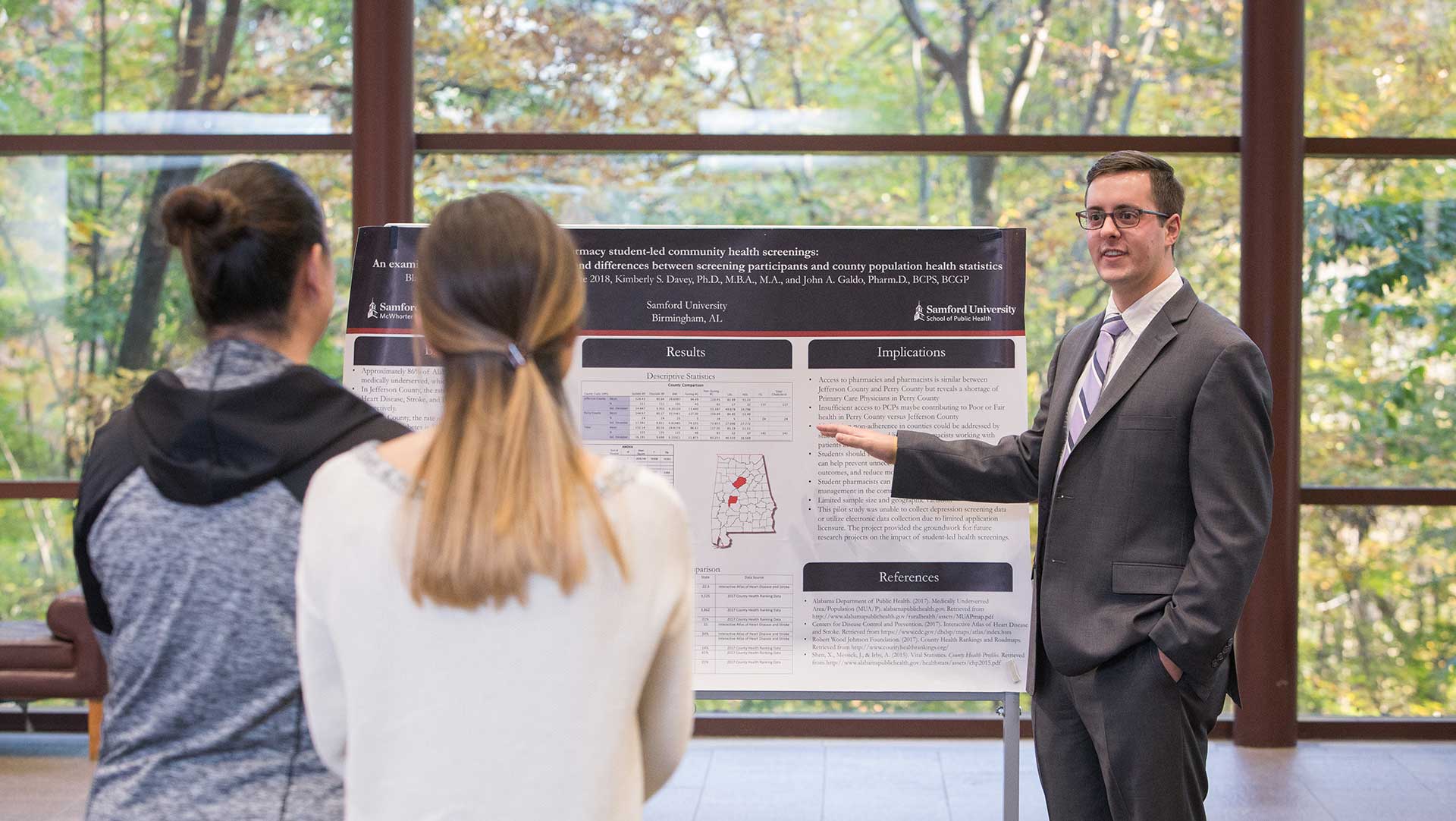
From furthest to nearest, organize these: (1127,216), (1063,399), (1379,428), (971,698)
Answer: (1379,428)
(971,698)
(1063,399)
(1127,216)

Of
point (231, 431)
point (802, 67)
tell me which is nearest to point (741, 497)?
point (231, 431)

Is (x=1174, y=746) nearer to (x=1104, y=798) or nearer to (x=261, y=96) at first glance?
(x=1104, y=798)

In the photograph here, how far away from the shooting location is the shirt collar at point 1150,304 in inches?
96.0

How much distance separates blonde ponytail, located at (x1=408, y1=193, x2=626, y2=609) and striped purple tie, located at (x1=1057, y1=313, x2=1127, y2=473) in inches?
58.8

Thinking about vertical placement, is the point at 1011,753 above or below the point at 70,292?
below

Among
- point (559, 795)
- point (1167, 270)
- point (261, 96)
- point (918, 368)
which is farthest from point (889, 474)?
point (261, 96)

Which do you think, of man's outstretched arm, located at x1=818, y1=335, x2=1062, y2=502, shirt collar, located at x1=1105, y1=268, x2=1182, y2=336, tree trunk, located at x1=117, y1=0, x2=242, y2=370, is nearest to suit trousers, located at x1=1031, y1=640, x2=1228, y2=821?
man's outstretched arm, located at x1=818, y1=335, x2=1062, y2=502

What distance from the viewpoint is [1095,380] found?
248 cm

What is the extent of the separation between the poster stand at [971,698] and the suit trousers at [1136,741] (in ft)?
1.34

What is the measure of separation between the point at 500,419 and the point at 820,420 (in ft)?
6.11

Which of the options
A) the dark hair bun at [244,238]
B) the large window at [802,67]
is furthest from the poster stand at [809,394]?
the large window at [802,67]

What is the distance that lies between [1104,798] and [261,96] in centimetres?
402

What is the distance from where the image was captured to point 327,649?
4.01 ft

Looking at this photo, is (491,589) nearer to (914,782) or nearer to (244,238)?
(244,238)
